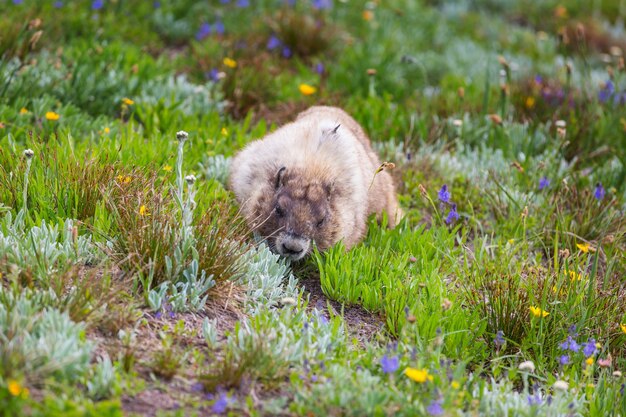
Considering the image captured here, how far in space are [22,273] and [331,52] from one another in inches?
269

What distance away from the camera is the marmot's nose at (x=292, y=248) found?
5.59 meters

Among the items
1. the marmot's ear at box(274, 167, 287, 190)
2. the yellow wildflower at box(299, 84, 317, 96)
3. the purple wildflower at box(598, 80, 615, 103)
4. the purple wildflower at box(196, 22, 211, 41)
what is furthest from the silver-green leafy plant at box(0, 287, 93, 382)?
the purple wildflower at box(598, 80, 615, 103)

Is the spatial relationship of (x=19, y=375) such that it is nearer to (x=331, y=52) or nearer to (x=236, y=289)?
(x=236, y=289)

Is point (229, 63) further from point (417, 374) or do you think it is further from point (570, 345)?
point (417, 374)

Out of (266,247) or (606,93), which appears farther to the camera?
(606,93)

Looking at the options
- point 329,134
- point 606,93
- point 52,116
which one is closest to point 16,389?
point 329,134

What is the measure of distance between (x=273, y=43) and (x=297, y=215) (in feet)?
16.2

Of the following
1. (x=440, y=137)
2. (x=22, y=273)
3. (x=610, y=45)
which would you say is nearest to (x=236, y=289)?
(x=22, y=273)

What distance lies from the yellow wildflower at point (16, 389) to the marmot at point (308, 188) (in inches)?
87.0

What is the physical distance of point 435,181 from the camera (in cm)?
776

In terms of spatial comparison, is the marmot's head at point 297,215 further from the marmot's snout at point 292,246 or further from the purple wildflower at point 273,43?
the purple wildflower at point 273,43

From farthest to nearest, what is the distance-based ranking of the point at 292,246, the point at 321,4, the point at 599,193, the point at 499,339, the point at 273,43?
the point at 321,4 < the point at 273,43 < the point at 599,193 < the point at 292,246 < the point at 499,339

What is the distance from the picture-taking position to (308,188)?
19.4ft

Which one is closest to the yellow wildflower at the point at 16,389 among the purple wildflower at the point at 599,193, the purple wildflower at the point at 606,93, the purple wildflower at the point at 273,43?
the purple wildflower at the point at 599,193
